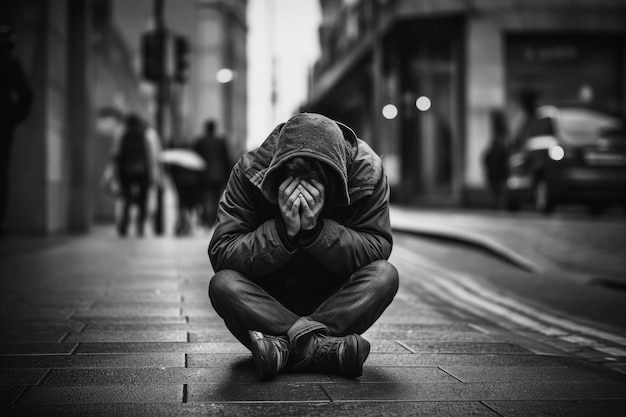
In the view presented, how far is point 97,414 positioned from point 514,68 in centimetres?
2467

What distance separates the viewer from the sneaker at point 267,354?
362cm

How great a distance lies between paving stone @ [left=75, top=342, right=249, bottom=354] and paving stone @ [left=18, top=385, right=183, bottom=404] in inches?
33.2

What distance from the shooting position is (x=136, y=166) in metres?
13.8

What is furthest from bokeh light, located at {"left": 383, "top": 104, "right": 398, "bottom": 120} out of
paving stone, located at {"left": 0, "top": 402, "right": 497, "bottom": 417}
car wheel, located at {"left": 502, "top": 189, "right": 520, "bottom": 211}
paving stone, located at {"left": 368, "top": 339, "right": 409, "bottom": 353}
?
paving stone, located at {"left": 0, "top": 402, "right": 497, "bottom": 417}

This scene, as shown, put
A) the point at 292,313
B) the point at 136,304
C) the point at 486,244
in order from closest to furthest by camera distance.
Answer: the point at 292,313 → the point at 136,304 → the point at 486,244

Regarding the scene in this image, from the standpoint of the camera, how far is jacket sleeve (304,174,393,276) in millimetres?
3738

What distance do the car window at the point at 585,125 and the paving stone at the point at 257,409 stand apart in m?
13.3

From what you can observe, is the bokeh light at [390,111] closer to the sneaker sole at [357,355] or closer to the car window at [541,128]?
the car window at [541,128]

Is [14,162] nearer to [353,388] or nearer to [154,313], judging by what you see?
[154,313]

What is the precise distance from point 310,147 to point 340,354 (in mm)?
846

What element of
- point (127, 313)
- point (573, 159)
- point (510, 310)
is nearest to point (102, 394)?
point (127, 313)

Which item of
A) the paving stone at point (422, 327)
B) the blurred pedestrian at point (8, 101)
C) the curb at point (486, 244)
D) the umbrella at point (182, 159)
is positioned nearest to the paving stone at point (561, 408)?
the paving stone at point (422, 327)

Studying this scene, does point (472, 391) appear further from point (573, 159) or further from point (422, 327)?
point (573, 159)

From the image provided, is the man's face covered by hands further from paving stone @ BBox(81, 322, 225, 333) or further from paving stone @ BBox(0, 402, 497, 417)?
paving stone @ BBox(81, 322, 225, 333)
